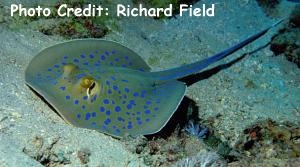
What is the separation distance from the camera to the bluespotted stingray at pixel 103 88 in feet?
12.4

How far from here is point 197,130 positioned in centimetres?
470

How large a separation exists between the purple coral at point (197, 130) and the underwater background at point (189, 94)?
1 centimetres

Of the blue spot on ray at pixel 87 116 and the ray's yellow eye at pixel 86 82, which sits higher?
the ray's yellow eye at pixel 86 82

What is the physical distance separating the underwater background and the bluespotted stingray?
180mm

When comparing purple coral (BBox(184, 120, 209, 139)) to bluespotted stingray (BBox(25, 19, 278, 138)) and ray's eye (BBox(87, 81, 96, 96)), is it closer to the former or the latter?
bluespotted stingray (BBox(25, 19, 278, 138))

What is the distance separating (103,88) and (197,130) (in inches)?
60.2

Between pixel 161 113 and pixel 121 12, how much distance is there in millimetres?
2884

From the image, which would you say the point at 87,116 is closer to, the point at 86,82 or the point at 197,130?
the point at 86,82

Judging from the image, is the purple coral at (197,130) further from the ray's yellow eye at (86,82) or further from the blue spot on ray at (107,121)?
the ray's yellow eye at (86,82)

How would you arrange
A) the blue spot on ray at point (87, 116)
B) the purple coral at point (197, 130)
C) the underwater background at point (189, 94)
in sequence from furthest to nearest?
the purple coral at point (197, 130)
the blue spot on ray at point (87, 116)
the underwater background at point (189, 94)

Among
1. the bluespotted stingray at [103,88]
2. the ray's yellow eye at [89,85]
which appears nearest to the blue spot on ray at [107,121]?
the bluespotted stingray at [103,88]

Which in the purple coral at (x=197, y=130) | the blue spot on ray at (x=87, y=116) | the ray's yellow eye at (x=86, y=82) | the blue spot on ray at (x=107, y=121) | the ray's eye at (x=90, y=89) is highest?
the ray's yellow eye at (x=86, y=82)

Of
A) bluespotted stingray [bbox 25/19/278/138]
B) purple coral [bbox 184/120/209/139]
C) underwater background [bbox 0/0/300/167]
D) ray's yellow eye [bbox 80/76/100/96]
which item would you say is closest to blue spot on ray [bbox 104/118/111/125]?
bluespotted stingray [bbox 25/19/278/138]

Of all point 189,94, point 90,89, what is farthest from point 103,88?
point 189,94
